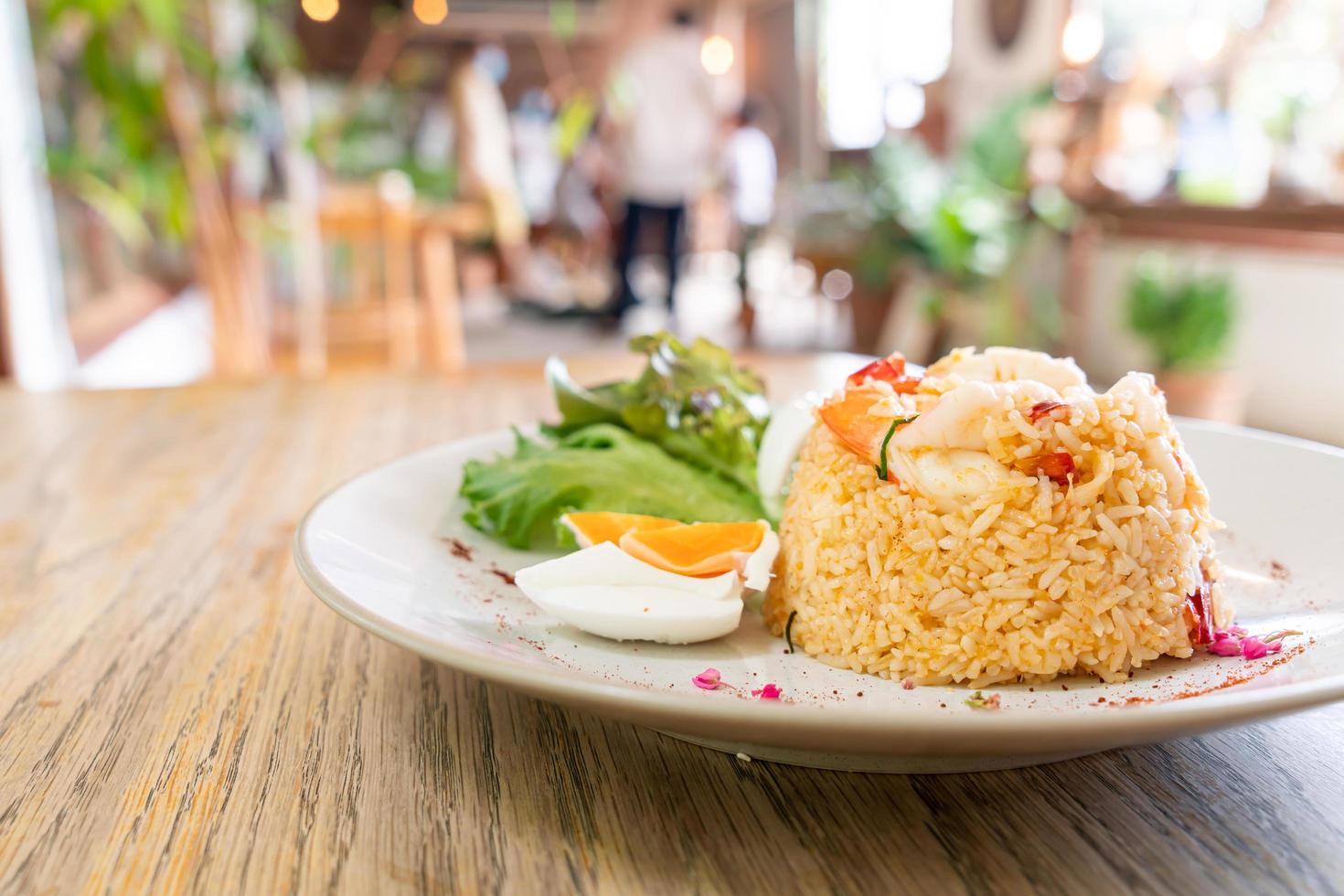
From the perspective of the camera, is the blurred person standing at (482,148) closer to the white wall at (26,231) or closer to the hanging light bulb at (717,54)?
the white wall at (26,231)

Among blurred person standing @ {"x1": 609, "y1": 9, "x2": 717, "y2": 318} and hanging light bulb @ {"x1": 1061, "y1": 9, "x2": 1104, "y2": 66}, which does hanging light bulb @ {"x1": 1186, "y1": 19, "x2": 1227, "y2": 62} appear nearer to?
hanging light bulb @ {"x1": 1061, "y1": 9, "x2": 1104, "y2": 66}

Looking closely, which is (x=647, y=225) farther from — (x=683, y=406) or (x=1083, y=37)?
(x=683, y=406)

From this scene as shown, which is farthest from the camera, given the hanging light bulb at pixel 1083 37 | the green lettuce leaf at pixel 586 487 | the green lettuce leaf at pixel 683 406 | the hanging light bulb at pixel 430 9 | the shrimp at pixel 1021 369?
the hanging light bulb at pixel 430 9

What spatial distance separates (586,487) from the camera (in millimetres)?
908

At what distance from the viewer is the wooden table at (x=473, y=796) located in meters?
0.46

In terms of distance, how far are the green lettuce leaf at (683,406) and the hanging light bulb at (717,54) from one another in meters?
12.0

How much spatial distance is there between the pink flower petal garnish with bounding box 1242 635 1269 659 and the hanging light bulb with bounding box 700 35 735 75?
12492 mm

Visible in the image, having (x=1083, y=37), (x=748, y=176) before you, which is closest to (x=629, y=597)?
(x=1083, y=37)

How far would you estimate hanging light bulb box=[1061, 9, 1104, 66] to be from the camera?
5.68 m

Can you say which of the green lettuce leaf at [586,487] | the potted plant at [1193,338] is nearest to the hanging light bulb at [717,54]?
the potted plant at [1193,338]

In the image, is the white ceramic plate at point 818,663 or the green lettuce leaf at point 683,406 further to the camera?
the green lettuce leaf at point 683,406

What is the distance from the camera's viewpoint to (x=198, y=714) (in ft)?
2.09

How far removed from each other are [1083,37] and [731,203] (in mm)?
3294

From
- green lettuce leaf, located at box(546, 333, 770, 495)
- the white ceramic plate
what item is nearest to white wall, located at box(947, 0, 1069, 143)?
green lettuce leaf, located at box(546, 333, 770, 495)
